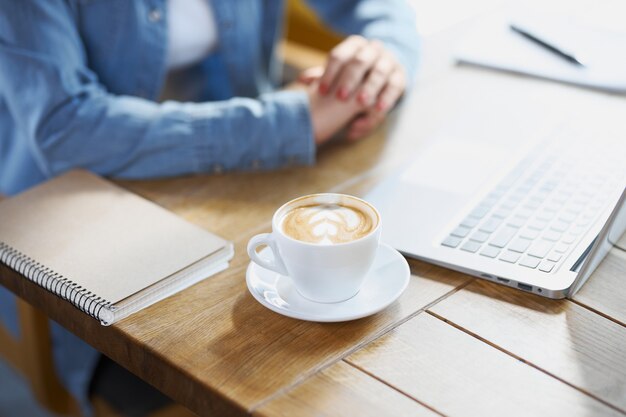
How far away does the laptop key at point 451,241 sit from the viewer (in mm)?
785

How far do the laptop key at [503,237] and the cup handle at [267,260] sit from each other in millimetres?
224

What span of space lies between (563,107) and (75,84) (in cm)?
66

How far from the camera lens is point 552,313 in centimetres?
70

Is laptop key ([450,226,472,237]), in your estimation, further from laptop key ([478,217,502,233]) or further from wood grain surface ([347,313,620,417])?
wood grain surface ([347,313,620,417])

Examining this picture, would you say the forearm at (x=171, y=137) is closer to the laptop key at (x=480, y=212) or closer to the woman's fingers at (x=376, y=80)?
the woman's fingers at (x=376, y=80)

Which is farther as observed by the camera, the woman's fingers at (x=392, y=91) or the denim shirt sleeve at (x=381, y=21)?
the denim shirt sleeve at (x=381, y=21)

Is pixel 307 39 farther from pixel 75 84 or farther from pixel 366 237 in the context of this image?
pixel 366 237

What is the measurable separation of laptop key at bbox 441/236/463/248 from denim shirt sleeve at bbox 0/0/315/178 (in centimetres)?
25

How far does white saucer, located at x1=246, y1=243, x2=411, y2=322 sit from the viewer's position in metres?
0.68

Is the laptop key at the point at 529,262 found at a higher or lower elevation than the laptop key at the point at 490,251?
higher

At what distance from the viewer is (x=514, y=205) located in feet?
2.77

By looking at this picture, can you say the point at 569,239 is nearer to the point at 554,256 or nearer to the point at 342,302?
the point at 554,256

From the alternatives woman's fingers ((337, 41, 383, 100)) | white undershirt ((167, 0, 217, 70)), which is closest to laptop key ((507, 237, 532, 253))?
woman's fingers ((337, 41, 383, 100))

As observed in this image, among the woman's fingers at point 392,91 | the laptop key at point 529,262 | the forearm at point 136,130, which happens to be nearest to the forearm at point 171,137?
the forearm at point 136,130
